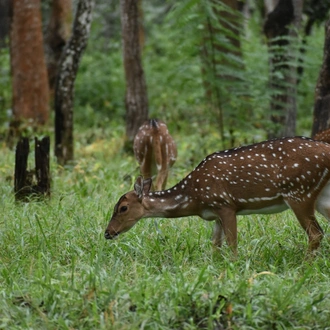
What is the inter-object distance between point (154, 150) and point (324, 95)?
7.92 feet

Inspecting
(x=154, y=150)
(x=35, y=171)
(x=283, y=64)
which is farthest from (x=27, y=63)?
(x=35, y=171)

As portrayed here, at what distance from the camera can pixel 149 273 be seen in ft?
21.1

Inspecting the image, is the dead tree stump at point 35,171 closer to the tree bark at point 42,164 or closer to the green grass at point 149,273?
the tree bark at point 42,164

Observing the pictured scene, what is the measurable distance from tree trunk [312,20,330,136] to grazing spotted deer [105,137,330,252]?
120 inches

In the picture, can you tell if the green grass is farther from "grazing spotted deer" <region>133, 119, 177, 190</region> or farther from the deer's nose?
"grazing spotted deer" <region>133, 119, 177, 190</region>

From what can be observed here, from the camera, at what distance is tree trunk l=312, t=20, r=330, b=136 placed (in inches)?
393

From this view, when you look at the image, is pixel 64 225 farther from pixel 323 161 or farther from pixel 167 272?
pixel 323 161

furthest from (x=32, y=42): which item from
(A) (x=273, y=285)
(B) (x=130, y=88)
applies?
(A) (x=273, y=285)

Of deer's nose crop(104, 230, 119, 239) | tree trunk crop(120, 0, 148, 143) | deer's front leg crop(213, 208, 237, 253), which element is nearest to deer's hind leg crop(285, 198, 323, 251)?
deer's front leg crop(213, 208, 237, 253)

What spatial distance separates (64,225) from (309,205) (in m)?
2.51

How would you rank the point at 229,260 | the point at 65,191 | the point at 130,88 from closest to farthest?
the point at 229,260 → the point at 65,191 → the point at 130,88

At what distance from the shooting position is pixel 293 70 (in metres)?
13.2

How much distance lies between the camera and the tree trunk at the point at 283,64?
12.9 m

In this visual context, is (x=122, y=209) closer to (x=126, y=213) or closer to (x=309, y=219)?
(x=126, y=213)
